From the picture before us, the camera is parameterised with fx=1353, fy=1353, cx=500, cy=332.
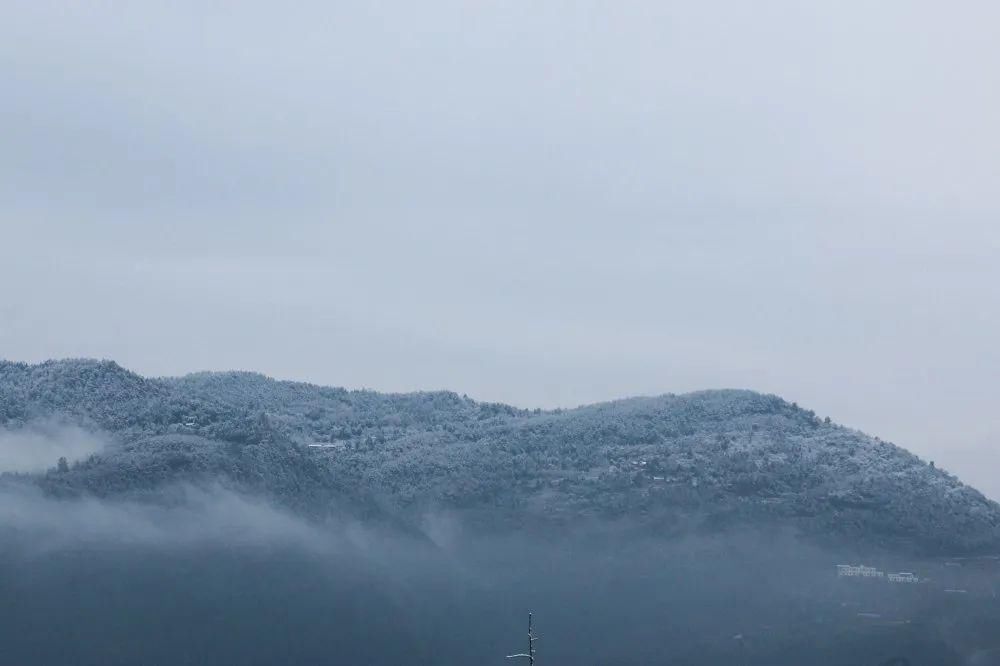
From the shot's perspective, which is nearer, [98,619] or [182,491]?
[98,619]

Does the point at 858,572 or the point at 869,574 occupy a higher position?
the point at 858,572

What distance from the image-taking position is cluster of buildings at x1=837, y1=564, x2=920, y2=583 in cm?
15562

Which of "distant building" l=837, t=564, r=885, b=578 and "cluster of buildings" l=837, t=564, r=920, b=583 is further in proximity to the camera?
"distant building" l=837, t=564, r=885, b=578

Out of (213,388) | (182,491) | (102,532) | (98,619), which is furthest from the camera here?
(213,388)

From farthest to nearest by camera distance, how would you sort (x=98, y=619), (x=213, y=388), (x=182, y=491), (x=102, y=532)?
(x=213, y=388) < (x=182, y=491) < (x=102, y=532) < (x=98, y=619)

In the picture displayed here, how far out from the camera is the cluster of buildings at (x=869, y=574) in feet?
511

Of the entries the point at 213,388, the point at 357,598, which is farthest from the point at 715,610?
the point at 213,388

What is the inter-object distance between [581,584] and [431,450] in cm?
4180

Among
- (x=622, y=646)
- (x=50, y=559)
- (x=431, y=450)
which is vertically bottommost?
(x=622, y=646)

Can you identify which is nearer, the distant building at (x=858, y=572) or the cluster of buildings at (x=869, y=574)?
the cluster of buildings at (x=869, y=574)

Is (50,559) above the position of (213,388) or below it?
below

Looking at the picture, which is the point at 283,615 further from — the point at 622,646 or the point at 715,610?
the point at 715,610

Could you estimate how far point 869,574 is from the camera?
159 meters

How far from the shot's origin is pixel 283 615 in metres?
155
